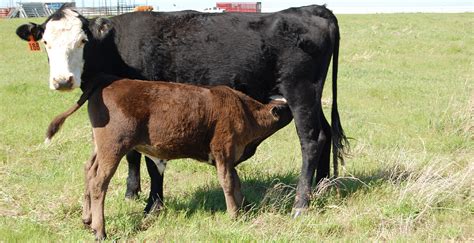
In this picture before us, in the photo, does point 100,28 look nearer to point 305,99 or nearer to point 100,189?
point 100,189

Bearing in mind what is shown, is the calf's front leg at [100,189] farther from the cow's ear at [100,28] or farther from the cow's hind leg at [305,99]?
the cow's hind leg at [305,99]

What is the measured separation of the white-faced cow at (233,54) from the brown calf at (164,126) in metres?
0.37

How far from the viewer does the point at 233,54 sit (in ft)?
20.1

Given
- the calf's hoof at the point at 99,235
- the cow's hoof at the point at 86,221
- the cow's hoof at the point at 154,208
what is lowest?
the cow's hoof at the point at 154,208

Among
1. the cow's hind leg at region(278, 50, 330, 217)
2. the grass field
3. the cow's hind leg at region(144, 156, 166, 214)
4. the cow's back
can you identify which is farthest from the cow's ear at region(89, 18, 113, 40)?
the cow's hind leg at region(278, 50, 330, 217)

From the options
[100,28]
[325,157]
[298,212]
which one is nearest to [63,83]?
[100,28]

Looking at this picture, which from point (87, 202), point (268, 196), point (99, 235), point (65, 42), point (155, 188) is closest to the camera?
point (99, 235)

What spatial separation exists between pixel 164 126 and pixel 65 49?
1189 millimetres

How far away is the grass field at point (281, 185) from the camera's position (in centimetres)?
532

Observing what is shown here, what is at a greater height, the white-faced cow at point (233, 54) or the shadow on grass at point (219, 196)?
the white-faced cow at point (233, 54)

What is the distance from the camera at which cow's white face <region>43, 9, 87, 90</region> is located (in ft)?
17.3

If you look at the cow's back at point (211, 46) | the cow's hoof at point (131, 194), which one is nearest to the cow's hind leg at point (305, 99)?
the cow's back at point (211, 46)

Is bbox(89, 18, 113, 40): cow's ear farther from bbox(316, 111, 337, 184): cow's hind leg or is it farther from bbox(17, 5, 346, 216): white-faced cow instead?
bbox(316, 111, 337, 184): cow's hind leg

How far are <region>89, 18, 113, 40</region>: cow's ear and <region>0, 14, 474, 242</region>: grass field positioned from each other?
5.69ft
